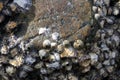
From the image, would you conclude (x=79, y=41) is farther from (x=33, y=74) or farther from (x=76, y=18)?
(x=33, y=74)

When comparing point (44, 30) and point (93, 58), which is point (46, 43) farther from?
point (93, 58)

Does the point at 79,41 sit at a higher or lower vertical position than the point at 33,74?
higher

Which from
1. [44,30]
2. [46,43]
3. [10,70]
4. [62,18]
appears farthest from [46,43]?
[10,70]

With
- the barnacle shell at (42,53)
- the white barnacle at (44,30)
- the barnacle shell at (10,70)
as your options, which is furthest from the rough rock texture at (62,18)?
the barnacle shell at (10,70)

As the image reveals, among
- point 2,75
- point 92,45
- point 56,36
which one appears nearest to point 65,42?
point 56,36

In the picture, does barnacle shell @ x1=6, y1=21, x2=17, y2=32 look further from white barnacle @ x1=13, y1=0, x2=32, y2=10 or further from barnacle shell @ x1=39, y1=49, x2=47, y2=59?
barnacle shell @ x1=39, y1=49, x2=47, y2=59

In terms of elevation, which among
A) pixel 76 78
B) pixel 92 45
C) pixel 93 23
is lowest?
pixel 76 78

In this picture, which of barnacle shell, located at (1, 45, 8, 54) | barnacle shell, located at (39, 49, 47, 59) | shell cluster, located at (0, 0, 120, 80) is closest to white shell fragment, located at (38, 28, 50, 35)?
shell cluster, located at (0, 0, 120, 80)
